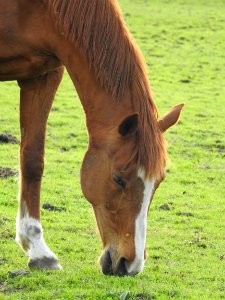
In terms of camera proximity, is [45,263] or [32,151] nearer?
[45,263]

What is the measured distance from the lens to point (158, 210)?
980 cm

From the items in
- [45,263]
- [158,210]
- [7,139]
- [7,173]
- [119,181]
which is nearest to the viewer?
[119,181]

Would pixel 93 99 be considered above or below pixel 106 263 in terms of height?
above

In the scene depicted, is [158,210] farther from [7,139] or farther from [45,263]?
[7,139]

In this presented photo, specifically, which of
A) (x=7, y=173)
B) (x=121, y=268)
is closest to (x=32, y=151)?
(x=121, y=268)

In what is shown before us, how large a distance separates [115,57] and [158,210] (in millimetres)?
3958

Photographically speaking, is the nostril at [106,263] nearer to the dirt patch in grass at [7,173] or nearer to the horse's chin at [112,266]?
the horse's chin at [112,266]

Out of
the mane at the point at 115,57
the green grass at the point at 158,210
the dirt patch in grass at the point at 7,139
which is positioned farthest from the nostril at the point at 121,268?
the dirt patch in grass at the point at 7,139

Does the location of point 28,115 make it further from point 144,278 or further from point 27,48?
point 144,278

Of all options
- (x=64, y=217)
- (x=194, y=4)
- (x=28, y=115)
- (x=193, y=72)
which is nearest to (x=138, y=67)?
(x=28, y=115)

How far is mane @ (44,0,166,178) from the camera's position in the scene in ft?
19.4

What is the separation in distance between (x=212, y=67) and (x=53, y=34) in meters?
16.7

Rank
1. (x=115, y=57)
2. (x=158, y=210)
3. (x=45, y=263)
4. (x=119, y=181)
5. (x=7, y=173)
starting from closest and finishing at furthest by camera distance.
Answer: (x=119, y=181)
(x=115, y=57)
(x=45, y=263)
(x=158, y=210)
(x=7, y=173)

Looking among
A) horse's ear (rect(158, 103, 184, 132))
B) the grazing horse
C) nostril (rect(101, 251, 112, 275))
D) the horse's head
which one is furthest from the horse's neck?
nostril (rect(101, 251, 112, 275))
